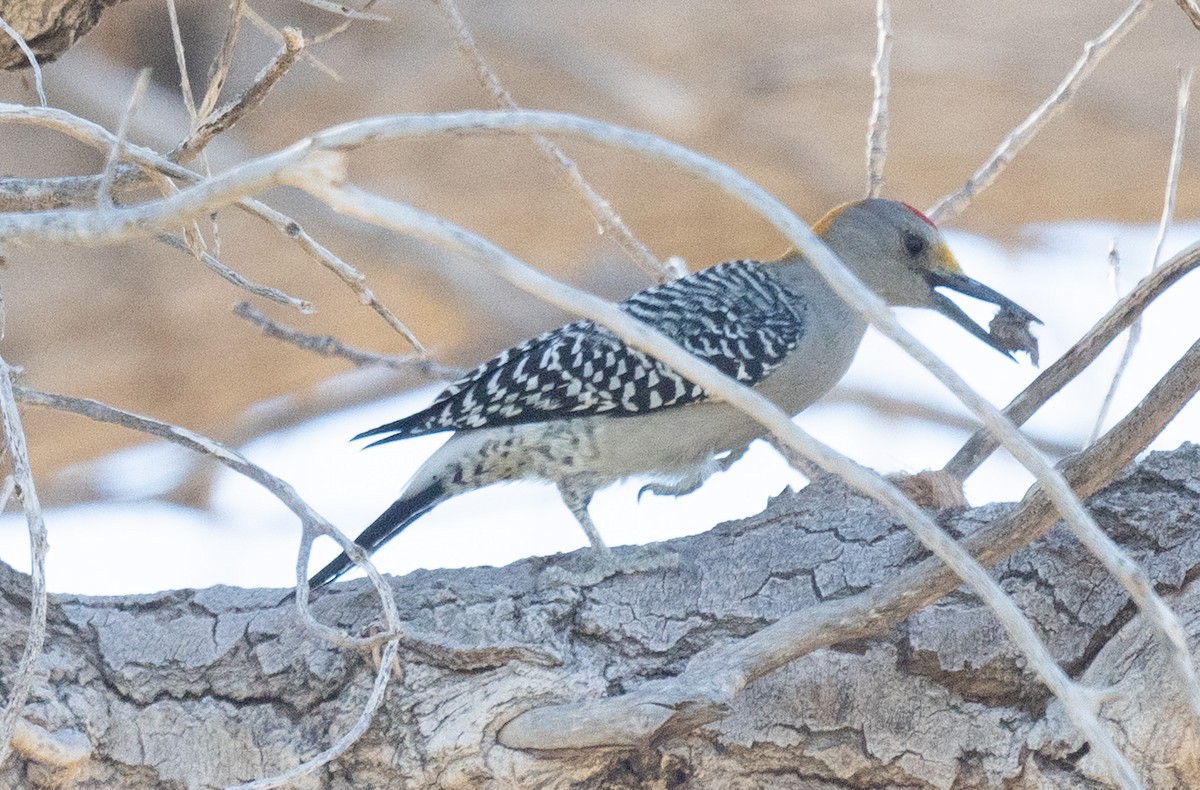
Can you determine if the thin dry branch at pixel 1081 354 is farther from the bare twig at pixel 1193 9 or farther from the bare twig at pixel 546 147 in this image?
the bare twig at pixel 546 147

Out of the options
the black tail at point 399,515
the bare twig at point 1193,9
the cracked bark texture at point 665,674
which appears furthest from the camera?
the black tail at point 399,515

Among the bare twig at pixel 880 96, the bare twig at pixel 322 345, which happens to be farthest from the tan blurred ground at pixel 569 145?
the bare twig at pixel 322 345

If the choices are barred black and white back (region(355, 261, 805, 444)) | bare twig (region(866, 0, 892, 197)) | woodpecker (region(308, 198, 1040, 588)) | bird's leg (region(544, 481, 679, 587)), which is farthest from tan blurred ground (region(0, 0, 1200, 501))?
bird's leg (region(544, 481, 679, 587))

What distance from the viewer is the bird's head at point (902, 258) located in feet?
Result: 15.7

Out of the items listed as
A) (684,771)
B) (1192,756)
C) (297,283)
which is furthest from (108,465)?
(1192,756)

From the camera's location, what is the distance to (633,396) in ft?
13.6

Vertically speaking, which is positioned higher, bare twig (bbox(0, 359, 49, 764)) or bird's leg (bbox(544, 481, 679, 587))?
bird's leg (bbox(544, 481, 679, 587))

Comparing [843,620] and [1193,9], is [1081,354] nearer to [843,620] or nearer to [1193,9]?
[1193,9]

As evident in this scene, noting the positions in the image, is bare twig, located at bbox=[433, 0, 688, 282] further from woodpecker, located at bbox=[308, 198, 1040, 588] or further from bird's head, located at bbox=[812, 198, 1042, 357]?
bird's head, located at bbox=[812, 198, 1042, 357]

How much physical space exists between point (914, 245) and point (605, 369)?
52.1 inches

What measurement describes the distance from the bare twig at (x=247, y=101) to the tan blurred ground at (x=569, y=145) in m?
3.28

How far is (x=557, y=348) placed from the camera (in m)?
4.21

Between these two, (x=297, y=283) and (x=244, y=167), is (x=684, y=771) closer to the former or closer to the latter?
(x=244, y=167)

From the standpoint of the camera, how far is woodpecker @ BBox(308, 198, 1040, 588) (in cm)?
404
